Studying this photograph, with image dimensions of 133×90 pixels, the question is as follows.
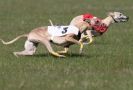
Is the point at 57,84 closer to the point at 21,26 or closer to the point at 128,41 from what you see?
the point at 128,41

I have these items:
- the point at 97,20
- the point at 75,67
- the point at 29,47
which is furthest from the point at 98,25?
the point at 75,67

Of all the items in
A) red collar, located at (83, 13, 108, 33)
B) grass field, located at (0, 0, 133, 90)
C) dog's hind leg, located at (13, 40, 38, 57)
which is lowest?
grass field, located at (0, 0, 133, 90)

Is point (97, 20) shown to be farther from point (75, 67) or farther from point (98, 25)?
point (75, 67)

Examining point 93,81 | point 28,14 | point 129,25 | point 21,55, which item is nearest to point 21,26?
point 129,25

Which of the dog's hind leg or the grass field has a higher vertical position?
the dog's hind leg

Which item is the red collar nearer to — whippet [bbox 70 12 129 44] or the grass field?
whippet [bbox 70 12 129 44]

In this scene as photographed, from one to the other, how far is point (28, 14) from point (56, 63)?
18.0m

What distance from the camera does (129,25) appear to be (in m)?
24.2

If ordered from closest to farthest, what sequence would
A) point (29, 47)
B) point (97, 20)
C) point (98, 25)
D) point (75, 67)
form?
point (75, 67) → point (29, 47) → point (97, 20) → point (98, 25)

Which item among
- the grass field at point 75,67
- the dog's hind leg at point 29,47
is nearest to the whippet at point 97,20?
the grass field at point 75,67

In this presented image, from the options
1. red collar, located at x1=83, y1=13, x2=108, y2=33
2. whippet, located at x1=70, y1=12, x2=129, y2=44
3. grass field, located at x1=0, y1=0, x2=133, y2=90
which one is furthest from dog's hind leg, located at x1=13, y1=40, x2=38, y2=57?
red collar, located at x1=83, y1=13, x2=108, y2=33

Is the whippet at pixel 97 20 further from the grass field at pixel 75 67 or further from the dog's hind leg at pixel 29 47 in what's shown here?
the dog's hind leg at pixel 29 47

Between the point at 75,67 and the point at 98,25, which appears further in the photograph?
the point at 98,25

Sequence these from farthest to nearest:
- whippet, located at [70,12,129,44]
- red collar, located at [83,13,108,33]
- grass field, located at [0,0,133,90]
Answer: red collar, located at [83,13,108,33]
whippet, located at [70,12,129,44]
grass field, located at [0,0,133,90]
